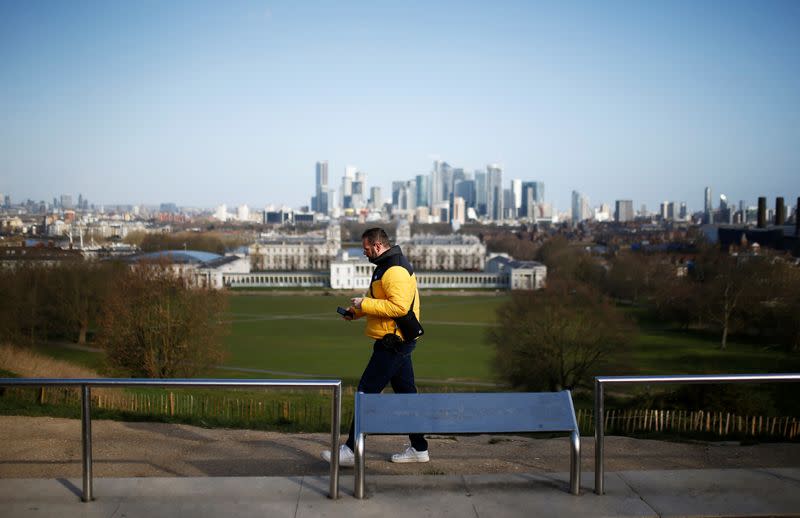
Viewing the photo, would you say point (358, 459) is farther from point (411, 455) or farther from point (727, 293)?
point (727, 293)

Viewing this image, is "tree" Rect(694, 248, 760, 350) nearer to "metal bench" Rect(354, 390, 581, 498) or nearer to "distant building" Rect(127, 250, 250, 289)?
"metal bench" Rect(354, 390, 581, 498)

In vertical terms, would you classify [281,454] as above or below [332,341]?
above

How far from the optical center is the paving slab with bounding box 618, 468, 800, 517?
13.0 feet

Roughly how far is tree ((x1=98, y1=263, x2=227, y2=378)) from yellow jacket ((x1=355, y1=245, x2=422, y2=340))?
53.3 feet

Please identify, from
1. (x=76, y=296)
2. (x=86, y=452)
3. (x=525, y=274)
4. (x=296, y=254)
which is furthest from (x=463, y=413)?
(x=296, y=254)

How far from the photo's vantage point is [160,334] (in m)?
20.5

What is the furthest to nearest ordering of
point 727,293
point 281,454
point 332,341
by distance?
point 332,341, point 727,293, point 281,454

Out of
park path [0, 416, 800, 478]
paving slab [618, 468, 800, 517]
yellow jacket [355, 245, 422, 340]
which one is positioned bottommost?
park path [0, 416, 800, 478]

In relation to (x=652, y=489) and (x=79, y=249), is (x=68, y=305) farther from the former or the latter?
(x=652, y=489)

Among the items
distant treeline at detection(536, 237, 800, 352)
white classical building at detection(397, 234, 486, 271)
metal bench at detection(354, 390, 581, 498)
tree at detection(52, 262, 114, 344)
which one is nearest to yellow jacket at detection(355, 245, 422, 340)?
metal bench at detection(354, 390, 581, 498)

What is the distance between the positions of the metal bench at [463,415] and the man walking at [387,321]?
50 cm

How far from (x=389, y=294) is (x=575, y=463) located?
1.48m

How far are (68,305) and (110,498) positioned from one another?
2889 cm

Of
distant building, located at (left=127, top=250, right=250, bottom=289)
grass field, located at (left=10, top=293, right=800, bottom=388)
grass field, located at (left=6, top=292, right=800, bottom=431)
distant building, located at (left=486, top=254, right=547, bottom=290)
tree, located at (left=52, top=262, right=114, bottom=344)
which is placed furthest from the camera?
distant building, located at (left=486, top=254, right=547, bottom=290)
